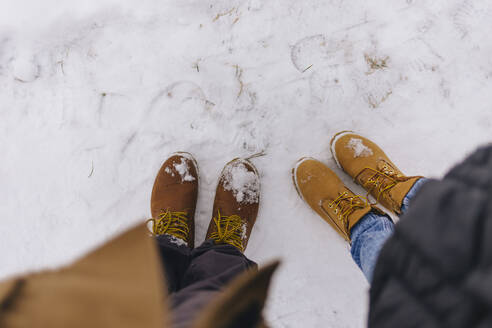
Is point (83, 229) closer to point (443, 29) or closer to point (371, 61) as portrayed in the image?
point (371, 61)

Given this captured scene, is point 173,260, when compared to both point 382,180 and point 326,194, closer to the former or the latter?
point 326,194

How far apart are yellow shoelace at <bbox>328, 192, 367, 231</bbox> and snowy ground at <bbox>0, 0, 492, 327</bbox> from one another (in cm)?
11

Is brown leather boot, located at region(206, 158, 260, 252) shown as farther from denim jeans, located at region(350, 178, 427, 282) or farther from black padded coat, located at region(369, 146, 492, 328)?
black padded coat, located at region(369, 146, 492, 328)

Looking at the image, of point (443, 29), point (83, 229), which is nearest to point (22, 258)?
point (83, 229)

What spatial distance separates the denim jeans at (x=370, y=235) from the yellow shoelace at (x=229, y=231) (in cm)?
40

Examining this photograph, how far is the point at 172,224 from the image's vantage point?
3.51 feet

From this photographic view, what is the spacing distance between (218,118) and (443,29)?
37.0 inches

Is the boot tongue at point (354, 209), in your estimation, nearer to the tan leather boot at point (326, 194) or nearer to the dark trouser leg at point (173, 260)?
the tan leather boot at point (326, 194)

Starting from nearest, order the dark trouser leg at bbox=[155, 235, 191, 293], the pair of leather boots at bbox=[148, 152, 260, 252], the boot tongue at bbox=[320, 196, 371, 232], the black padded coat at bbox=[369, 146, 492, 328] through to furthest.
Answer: the black padded coat at bbox=[369, 146, 492, 328]
the dark trouser leg at bbox=[155, 235, 191, 293]
the boot tongue at bbox=[320, 196, 371, 232]
the pair of leather boots at bbox=[148, 152, 260, 252]

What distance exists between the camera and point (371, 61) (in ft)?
3.65

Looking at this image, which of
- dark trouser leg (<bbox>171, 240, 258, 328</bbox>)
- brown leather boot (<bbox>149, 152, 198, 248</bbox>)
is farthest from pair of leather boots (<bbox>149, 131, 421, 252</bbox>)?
dark trouser leg (<bbox>171, 240, 258, 328</bbox>)

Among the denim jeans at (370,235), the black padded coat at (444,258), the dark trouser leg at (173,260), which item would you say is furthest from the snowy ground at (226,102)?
the black padded coat at (444,258)

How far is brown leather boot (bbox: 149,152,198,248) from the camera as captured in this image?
3.59 ft

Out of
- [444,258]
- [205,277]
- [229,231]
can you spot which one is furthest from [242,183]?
[444,258]
